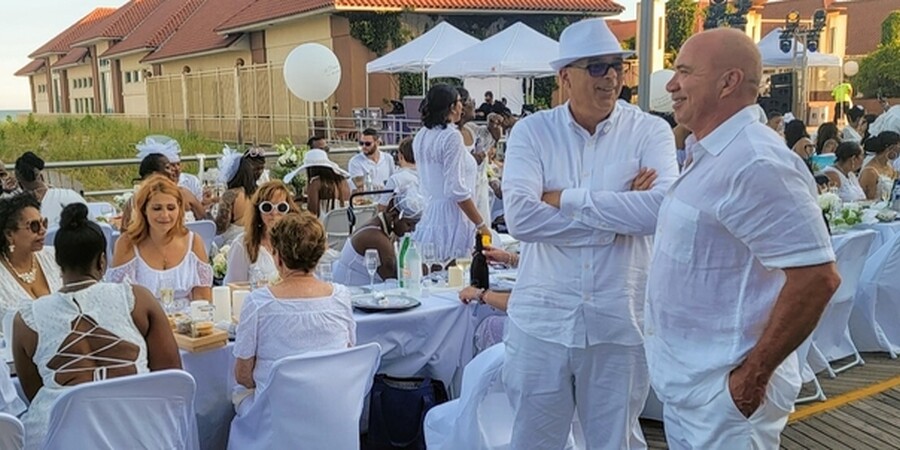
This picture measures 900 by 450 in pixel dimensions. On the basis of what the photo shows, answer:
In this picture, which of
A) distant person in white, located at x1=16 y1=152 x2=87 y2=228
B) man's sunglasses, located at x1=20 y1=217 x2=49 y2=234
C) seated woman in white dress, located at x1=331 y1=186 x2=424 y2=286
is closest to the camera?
man's sunglasses, located at x1=20 y1=217 x2=49 y2=234

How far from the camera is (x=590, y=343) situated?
8.09 ft

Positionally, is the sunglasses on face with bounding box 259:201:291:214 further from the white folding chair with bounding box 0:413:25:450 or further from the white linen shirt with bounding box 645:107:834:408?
the white linen shirt with bounding box 645:107:834:408

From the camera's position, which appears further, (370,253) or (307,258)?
(370,253)

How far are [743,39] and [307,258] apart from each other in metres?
1.75

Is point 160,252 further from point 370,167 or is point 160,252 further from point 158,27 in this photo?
point 158,27

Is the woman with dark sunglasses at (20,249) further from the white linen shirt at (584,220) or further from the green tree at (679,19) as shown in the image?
the green tree at (679,19)

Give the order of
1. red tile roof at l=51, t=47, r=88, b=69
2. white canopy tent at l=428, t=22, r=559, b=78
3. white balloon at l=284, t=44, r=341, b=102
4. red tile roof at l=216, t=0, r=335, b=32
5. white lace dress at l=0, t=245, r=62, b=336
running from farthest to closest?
red tile roof at l=51, t=47, r=88, b=69
red tile roof at l=216, t=0, r=335, b=32
white balloon at l=284, t=44, r=341, b=102
white canopy tent at l=428, t=22, r=559, b=78
white lace dress at l=0, t=245, r=62, b=336

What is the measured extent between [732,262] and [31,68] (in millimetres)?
62059

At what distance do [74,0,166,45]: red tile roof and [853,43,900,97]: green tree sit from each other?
110 feet

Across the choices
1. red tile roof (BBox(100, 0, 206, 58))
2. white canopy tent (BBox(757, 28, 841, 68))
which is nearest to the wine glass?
white canopy tent (BBox(757, 28, 841, 68))

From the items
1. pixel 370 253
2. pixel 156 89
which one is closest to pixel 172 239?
pixel 370 253

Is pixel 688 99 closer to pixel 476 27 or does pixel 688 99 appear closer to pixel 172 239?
pixel 172 239

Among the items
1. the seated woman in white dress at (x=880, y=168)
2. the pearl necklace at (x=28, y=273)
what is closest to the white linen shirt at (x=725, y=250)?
the pearl necklace at (x=28, y=273)

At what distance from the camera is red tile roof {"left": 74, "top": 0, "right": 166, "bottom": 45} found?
3644 cm
